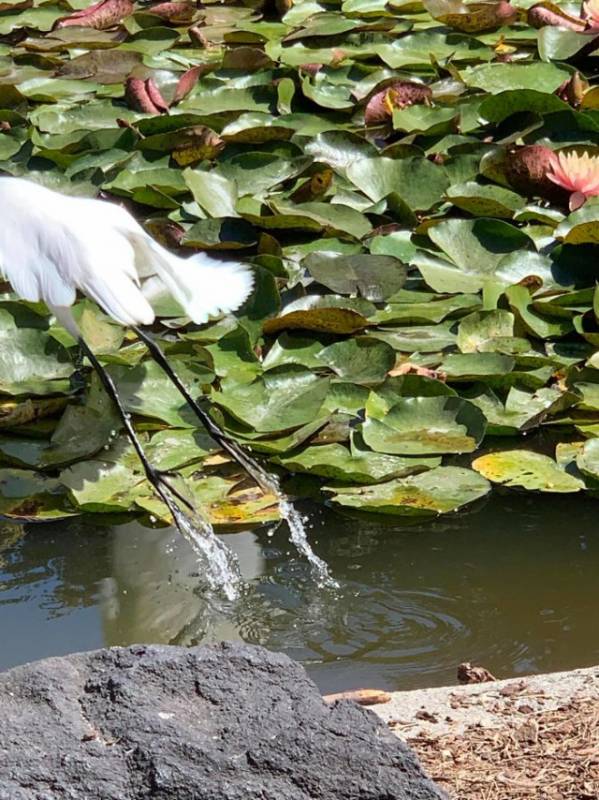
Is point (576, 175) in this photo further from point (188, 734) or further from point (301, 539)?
point (188, 734)

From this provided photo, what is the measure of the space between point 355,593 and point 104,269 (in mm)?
861

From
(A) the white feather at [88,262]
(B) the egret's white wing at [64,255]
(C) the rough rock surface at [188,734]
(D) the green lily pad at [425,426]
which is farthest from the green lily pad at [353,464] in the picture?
(C) the rough rock surface at [188,734]

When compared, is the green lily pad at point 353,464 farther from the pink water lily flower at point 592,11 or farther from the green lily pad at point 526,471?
the pink water lily flower at point 592,11

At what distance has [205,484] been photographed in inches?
118

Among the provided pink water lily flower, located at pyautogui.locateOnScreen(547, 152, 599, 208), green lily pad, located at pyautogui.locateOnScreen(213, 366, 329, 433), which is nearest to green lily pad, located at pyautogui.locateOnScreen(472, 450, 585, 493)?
green lily pad, located at pyautogui.locateOnScreen(213, 366, 329, 433)

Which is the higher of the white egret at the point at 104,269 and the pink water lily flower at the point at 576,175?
the white egret at the point at 104,269

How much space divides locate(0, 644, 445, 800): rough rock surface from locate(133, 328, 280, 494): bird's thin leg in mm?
1168

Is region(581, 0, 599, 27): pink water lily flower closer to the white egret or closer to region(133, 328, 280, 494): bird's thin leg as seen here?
the white egret

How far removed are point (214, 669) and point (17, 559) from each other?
1.28 m

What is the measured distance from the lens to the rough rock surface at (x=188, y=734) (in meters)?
1.53

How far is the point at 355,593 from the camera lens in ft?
9.04

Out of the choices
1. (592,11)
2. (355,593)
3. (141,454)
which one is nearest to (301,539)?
(355,593)

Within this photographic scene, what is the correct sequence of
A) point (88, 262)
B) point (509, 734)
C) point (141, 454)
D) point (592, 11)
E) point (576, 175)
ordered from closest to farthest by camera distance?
point (509, 734) → point (88, 262) → point (141, 454) → point (576, 175) → point (592, 11)

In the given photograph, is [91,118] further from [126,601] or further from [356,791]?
[356,791]
